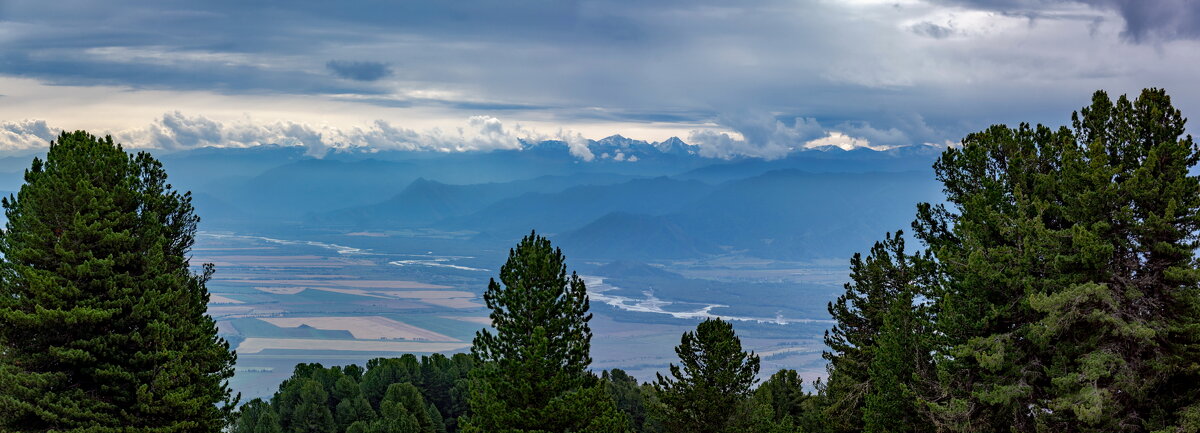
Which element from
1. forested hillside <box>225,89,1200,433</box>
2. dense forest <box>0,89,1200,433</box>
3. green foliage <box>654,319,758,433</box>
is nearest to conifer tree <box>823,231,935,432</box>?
forested hillside <box>225,89,1200,433</box>

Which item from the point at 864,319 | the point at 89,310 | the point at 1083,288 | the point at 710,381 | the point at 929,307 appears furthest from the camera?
the point at 864,319

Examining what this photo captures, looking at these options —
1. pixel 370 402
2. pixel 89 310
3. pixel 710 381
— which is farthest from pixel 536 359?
pixel 370 402

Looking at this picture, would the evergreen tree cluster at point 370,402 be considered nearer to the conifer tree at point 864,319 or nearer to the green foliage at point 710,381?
the green foliage at point 710,381

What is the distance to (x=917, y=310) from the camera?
2630cm

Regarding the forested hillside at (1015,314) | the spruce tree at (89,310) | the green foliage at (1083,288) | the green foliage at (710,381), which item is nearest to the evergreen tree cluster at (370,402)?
the green foliage at (710,381)

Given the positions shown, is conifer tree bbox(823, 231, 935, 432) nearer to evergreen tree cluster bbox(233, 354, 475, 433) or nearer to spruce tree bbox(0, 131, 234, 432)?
evergreen tree cluster bbox(233, 354, 475, 433)

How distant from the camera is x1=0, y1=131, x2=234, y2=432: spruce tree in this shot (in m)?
21.1

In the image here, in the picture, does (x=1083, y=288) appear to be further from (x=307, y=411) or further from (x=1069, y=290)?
(x=307, y=411)

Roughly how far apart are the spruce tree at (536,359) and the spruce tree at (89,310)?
756cm

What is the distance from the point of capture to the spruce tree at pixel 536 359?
24.6m

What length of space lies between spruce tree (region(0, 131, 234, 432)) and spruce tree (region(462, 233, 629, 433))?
298 inches

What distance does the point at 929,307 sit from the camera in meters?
25.5

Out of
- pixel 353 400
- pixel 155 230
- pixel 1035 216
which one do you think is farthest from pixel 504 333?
pixel 353 400

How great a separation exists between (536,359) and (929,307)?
11241 millimetres
